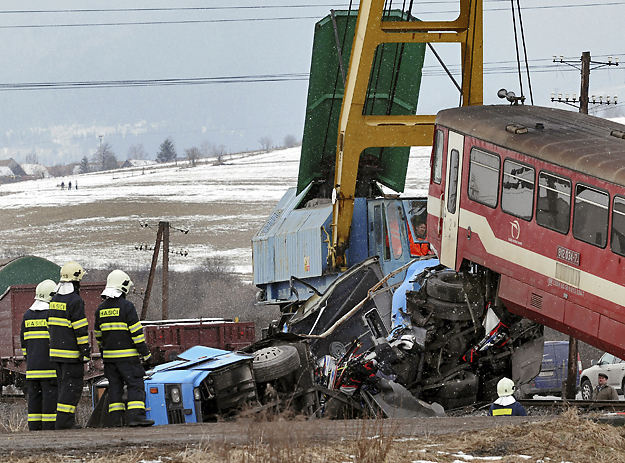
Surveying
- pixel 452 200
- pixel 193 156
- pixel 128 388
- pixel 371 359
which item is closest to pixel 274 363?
pixel 371 359

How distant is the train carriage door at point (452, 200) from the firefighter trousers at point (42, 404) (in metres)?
5.15

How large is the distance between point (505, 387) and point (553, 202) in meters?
2.01

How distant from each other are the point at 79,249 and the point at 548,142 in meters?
50.7

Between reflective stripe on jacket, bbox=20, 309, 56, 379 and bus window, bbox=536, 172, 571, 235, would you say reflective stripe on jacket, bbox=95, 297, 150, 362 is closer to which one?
reflective stripe on jacket, bbox=20, 309, 56, 379

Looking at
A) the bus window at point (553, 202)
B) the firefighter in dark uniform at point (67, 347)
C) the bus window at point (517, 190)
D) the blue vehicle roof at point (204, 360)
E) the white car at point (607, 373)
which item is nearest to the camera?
the firefighter in dark uniform at point (67, 347)

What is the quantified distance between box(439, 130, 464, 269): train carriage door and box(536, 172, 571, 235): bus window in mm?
1554

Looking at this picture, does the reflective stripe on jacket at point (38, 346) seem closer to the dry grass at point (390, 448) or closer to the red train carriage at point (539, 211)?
the dry grass at point (390, 448)

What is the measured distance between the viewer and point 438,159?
1180 cm

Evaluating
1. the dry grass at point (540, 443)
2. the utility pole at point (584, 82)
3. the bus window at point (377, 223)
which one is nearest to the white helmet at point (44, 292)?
the dry grass at point (540, 443)

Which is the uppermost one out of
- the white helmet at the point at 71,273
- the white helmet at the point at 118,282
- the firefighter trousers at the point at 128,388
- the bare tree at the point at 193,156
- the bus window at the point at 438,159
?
the bus window at the point at 438,159

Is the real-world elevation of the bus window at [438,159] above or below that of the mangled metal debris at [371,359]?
above

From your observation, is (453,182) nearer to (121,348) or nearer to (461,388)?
(461,388)

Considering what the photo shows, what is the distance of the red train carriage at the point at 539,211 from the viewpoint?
8.86m

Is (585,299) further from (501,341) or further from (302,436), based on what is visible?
(302,436)
